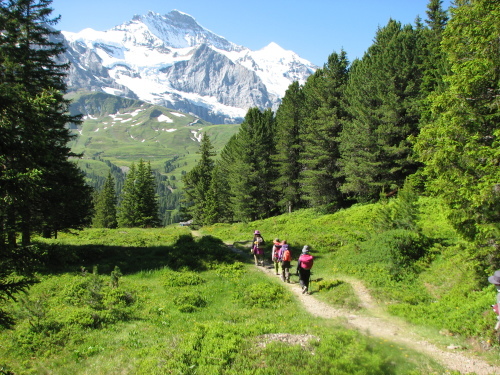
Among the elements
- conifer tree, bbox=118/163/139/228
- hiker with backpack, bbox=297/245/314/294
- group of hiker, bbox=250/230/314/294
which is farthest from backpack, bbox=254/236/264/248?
conifer tree, bbox=118/163/139/228

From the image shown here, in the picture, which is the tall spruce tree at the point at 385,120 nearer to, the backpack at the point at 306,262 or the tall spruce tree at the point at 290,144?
the tall spruce tree at the point at 290,144

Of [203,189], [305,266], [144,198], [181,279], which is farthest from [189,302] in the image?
[203,189]

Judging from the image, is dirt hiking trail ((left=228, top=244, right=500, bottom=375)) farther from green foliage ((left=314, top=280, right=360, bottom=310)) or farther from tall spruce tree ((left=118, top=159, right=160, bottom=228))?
tall spruce tree ((left=118, top=159, right=160, bottom=228))

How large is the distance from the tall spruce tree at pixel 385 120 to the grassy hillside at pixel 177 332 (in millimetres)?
18318

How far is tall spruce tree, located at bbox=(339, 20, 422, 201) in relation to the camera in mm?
→ 29562

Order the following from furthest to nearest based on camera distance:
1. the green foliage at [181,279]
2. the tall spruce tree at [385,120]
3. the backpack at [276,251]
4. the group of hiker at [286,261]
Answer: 1. the tall spruce tree at [385,120]
2. the backpack at [276,251]
3. the green foliage at [181,279]
4. the group of hiker at [286,261]

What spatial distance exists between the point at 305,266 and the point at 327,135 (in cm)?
2348

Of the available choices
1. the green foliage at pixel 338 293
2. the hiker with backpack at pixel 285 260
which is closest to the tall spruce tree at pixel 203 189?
the hiker with backpack at pixel 285 260

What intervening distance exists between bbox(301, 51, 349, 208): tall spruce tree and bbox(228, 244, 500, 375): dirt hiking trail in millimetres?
20250

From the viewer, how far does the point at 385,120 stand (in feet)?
97.8

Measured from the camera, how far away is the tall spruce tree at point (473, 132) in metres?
10.6

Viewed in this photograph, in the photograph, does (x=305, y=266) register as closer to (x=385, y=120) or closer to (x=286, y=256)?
(x=286, y=256)

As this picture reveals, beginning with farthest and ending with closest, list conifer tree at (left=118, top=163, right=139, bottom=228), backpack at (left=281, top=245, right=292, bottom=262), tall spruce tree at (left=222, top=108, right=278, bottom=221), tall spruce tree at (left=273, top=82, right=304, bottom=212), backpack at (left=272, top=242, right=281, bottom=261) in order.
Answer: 1. conifer tree at (left=118, top=163, right=139, bottom=228)
2. tall spruce tree at (left=222, top=108, right=278, bottom=221)
3. tall spruce tree at (left=273, top=82, right=304, bottom=212)
4. backpack at (left=272, top=242, right=281, bottom=261)
5. backpack at (left=281, top=245, right=292, bottom=262)

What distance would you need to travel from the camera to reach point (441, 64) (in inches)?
1065
